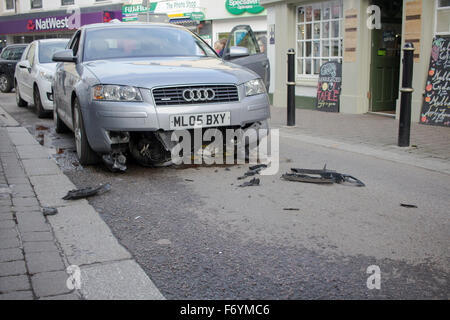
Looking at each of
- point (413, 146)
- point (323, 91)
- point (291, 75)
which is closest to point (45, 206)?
point (413, 146)

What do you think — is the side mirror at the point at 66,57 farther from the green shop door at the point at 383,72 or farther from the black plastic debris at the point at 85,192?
the green shop door at the point at 383,72

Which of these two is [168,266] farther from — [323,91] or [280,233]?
[323,91]

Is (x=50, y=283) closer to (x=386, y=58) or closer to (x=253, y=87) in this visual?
(x=253, y=87)

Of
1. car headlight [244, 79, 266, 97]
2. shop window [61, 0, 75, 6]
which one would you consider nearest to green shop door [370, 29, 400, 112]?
car headlight [244, 79, 266, 97]

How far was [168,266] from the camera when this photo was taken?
3.24 meters

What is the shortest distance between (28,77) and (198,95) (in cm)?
792

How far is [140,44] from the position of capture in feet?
22.4

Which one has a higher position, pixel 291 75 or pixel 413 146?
pixel 291 75

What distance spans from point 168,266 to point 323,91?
33.5ft

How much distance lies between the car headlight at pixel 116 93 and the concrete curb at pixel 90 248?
3.11 feet

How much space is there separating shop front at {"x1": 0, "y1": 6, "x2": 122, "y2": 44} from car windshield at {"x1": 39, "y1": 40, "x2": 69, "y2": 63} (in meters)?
16.7

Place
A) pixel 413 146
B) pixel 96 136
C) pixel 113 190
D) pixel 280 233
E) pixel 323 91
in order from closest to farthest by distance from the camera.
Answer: pixel 280 233, pixel 113 190, pixel 96 136, pixel 413 146, pixel 323 91
